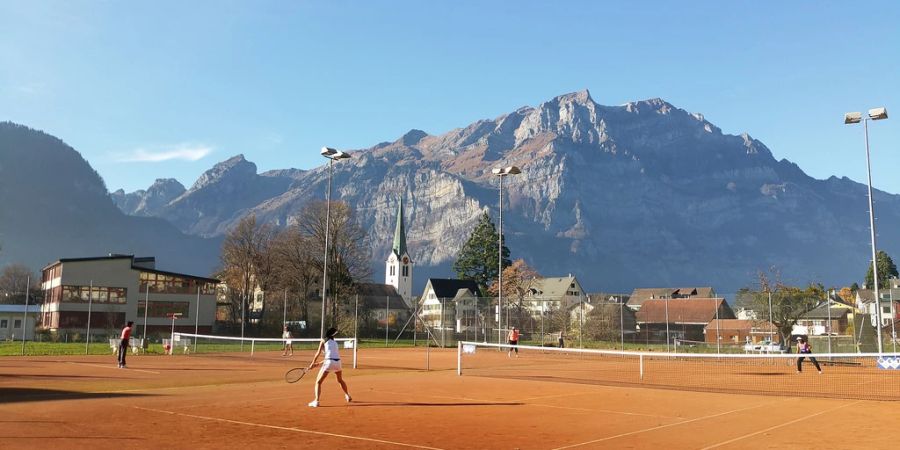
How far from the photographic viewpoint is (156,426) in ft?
37.5

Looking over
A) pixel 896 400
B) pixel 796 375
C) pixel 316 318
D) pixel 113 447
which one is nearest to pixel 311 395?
pixel 113 447

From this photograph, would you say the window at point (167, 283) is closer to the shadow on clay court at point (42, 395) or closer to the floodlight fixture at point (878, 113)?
the shadow on clay court at point (42, 395)

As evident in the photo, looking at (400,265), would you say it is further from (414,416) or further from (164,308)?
(414,416)

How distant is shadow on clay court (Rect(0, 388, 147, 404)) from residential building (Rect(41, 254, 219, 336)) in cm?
4499

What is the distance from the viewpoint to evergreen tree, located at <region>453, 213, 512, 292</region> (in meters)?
111

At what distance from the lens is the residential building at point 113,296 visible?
6175cm

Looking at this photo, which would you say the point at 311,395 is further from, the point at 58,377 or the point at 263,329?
the point at 263,329

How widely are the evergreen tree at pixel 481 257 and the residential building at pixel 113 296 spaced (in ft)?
168

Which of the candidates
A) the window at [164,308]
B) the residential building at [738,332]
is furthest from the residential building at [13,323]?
the residential building at [738,332]

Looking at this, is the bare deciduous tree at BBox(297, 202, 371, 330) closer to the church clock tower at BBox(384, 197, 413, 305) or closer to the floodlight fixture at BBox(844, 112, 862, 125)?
the floodlight fixture at BBox(844, 112, 862, 125)

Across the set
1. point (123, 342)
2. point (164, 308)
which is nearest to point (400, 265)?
point (164, 308)

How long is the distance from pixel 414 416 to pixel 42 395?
8790 mm

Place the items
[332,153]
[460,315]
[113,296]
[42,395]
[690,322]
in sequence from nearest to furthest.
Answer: [42,395] → [332,153] → [690,322] → [460,315] → [113,296]

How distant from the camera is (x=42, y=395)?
16.0 metres
